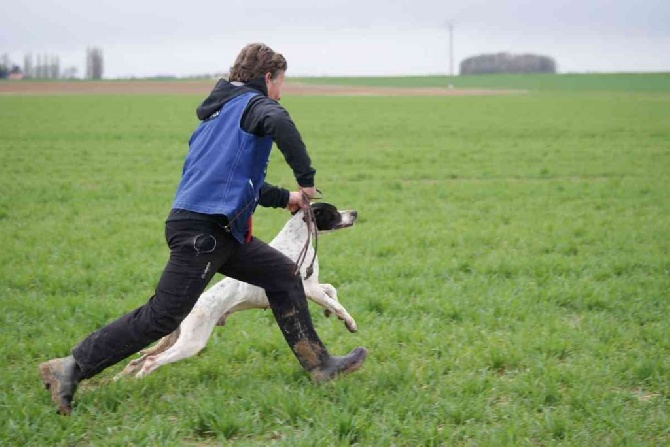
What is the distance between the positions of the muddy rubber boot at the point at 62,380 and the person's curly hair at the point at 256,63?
187 cm

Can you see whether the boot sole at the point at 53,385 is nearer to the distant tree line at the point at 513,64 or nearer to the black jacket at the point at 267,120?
the black jacket at the point at 267,120

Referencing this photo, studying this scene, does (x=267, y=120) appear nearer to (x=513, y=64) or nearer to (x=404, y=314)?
(x=404, y=314)

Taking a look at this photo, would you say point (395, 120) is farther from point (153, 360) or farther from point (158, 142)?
point (153, 360)

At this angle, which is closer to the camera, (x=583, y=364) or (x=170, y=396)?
(x=170, y=396)

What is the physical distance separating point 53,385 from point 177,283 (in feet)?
2.99

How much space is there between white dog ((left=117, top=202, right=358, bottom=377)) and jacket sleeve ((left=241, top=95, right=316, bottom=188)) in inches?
30.1

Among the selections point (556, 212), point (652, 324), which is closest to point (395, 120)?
point (556, 212)

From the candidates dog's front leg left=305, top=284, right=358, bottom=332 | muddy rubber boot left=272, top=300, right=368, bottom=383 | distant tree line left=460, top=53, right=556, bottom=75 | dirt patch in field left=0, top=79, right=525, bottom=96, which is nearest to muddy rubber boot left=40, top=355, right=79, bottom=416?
muddy rubber boot left=272, top=300, right=368, bottom=383

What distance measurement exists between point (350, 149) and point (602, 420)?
16.9 metres

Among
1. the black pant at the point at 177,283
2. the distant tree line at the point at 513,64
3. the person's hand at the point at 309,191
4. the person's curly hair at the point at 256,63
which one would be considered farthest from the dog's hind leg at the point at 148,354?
the distant tree line at the point at 513,64

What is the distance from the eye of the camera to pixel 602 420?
4418mm

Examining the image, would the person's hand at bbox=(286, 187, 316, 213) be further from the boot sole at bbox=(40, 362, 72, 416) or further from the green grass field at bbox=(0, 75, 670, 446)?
the boot sole at bbox=(40, 362, 72, 416)

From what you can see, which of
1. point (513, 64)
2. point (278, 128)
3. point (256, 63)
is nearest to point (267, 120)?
point (278, 128)

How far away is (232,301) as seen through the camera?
16.8 feet
